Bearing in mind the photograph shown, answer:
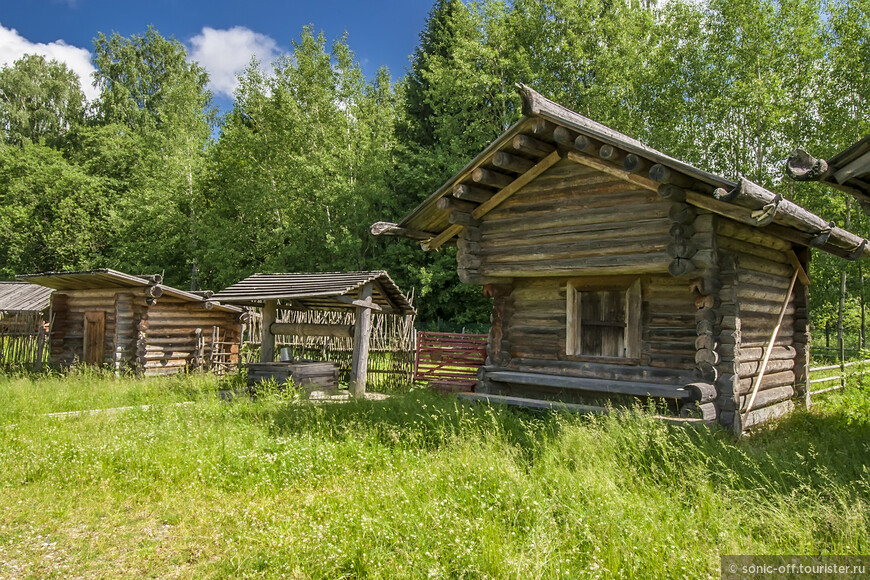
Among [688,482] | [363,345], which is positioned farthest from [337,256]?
[688,482]

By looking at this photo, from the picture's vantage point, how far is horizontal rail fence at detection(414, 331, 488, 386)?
13359 millimetres

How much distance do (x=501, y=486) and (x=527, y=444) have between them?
77.4 inches

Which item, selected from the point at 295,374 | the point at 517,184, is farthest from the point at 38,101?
the point at 517,184

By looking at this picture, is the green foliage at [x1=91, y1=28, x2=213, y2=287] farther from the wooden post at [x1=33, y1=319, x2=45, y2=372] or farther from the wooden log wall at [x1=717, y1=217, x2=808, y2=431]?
the wooden log wall at [x1=717, y1=217, x2=808, y2=431]

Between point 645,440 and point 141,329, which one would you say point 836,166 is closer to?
point 645,440

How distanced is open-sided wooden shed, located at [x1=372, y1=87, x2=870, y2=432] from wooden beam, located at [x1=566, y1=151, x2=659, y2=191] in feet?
0.09

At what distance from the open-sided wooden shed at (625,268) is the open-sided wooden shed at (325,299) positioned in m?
2.02

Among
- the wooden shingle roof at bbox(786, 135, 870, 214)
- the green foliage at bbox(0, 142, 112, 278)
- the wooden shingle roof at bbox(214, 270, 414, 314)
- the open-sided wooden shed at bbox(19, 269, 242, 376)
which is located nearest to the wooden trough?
the wooden shingle roof at bbox(214, 270, 414, 314)

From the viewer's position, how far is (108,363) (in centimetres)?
1747

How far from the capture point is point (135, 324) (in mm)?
17391

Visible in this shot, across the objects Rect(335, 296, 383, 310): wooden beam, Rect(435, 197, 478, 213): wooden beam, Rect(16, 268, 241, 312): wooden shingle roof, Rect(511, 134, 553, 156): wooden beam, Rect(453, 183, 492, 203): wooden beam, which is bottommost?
Rect(335, 296, 383, 310): wooden beam

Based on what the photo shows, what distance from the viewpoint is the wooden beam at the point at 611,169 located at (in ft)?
28.3

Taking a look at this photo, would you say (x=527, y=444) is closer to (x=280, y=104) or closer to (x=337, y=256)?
(x=337, y=256)

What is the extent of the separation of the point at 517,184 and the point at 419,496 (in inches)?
251
